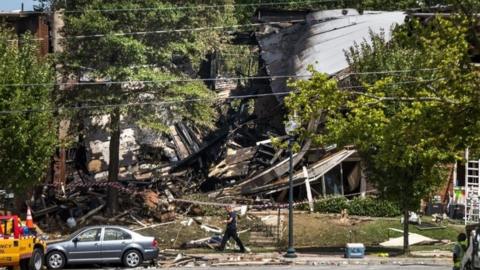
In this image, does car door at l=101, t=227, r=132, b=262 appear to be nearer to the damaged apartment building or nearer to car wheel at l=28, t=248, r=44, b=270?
car wheel at l=28, t=248, r=44, b=270

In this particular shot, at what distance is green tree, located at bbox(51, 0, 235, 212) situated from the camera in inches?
1404

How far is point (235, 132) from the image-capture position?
4788 centimetres

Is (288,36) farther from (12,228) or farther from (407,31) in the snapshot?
(407,31)

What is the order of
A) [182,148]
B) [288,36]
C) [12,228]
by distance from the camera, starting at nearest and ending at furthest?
[12,228], [288,36], [182,148]

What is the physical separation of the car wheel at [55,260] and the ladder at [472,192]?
19.0 meters

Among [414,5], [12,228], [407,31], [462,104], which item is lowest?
[12,228]

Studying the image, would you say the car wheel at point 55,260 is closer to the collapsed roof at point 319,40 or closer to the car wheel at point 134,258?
the car wheel at point 134,258

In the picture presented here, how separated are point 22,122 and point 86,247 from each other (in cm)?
488

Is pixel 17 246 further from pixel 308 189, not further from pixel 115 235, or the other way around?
pixel 308 189

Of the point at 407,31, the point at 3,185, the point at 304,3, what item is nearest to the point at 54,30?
the point at 3,185

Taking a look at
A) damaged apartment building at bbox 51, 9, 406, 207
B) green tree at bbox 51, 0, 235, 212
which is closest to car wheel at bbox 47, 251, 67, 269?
green tree at bbox 51, 0, 235, 212

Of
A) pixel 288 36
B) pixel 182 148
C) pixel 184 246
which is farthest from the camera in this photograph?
pixel 182 148

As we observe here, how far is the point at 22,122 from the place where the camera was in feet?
96.2

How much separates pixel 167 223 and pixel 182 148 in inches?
465
